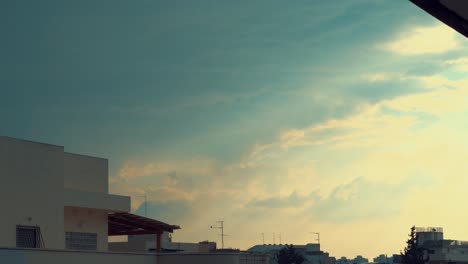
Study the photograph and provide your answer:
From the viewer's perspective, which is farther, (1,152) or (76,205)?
(76,205)

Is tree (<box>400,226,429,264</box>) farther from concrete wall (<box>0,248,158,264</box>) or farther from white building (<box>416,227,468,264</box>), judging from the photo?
concrete wall (<box>0,248,158,264</box>)

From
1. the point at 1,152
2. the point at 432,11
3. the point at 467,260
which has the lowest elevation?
the point at 467,260

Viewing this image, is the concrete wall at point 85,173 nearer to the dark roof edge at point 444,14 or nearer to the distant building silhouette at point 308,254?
the dark roof edge at point 444,14

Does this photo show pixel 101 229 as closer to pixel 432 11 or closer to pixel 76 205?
pixel 76 205

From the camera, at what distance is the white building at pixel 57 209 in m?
33.4

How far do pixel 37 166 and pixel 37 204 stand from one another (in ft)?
5.72

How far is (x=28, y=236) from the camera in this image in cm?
3522

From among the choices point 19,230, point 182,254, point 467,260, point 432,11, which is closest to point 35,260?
point 19,230

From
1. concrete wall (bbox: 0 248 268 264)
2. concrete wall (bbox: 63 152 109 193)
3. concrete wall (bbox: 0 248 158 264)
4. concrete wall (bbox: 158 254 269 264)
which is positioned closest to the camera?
concrete wall (bbox: 0 248 158 264)

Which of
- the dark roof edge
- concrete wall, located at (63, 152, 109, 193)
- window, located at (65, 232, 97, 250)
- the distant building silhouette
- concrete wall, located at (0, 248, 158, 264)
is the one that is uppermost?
concrete wall, located at (63, 152, 109, 193)

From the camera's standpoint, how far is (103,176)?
42375mm

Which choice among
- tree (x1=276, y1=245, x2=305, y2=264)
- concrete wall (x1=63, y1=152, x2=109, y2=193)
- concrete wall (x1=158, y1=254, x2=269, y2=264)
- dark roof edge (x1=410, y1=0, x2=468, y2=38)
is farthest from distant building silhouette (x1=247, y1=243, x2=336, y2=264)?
dark roof edge (x1=410, y1=0, x2=468, y2=38)

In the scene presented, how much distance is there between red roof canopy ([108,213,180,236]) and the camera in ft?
140

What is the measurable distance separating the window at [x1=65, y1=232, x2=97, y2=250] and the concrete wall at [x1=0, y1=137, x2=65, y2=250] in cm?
189
